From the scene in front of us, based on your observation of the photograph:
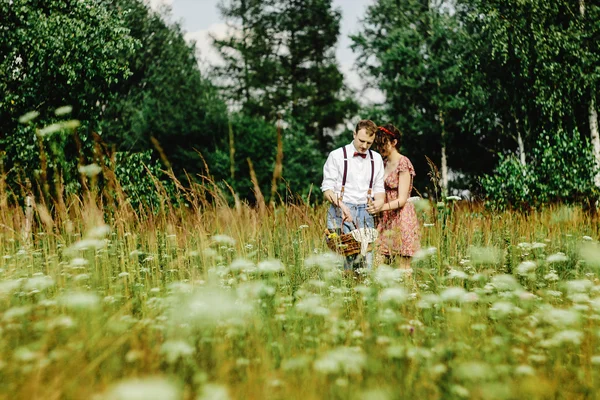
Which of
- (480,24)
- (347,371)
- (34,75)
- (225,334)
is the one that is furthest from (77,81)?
(480,24)

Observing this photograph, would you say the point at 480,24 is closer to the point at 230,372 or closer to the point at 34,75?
the point at 34,75

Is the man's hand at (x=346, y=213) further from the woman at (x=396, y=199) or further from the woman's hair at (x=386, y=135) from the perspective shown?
the woman's hair at (x=386, y=135)

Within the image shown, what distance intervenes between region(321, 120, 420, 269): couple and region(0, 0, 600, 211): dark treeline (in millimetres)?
400

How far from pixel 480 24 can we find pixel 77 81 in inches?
449

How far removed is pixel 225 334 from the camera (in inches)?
106

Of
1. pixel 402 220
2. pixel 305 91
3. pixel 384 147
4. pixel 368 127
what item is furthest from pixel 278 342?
pixel 305 91

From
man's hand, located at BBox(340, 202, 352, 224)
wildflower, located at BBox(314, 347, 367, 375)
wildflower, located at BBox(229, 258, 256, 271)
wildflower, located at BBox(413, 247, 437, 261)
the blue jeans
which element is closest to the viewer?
wildflower, located at BBox(314, 347, 367, 375)

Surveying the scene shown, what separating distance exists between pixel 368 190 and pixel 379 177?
0.17 m

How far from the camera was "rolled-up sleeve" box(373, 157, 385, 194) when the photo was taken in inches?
187

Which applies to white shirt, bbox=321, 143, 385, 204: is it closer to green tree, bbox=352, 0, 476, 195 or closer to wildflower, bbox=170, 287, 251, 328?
wildflower, bbox=170, 287, 251, 328

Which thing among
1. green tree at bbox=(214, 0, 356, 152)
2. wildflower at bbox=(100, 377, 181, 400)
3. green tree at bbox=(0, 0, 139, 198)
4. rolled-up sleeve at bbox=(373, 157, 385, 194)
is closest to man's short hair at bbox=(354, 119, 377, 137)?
rolled-up sleeve at bbox=(373, 157, 385, 194)

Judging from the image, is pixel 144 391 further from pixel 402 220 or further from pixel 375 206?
pixel 402 220

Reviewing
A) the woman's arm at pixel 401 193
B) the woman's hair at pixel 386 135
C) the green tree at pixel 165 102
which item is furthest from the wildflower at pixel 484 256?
the green tree at pixel 165 102

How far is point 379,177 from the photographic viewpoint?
4.78 metres
